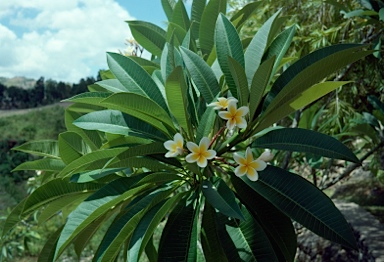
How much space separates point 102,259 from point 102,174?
184 millimetres

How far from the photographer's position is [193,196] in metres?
0.98

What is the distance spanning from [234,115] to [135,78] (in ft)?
0.81

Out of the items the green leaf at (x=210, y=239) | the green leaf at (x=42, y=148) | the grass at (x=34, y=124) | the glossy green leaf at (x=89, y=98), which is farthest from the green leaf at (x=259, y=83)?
the grass at (x=34, y=124)

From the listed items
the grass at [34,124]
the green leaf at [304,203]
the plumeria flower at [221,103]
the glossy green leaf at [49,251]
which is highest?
the grass at [34,124]

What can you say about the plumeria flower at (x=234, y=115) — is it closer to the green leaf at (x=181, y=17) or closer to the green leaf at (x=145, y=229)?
the green leaf at (x=145, y=229)

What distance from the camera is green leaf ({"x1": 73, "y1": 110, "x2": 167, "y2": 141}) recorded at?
3.17 feet

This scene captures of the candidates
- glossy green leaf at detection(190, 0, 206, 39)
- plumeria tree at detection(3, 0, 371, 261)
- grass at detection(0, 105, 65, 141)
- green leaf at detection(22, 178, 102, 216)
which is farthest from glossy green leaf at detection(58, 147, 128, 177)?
grass at detection(0, 105, 65, 141)

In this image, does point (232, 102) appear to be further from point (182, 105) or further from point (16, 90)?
point (16, 90)

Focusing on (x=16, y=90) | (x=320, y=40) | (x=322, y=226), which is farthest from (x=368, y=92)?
(x=16, y=90)

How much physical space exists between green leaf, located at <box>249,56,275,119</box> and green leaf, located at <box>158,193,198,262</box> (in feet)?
0.82

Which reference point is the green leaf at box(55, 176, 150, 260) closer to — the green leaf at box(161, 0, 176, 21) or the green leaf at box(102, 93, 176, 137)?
the green leaf at box(102, 93, 176, 137)

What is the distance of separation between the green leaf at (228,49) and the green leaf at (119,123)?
0.63 ft

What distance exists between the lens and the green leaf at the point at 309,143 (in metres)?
0.90

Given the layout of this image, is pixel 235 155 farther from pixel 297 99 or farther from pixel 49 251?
pixel 49 251
